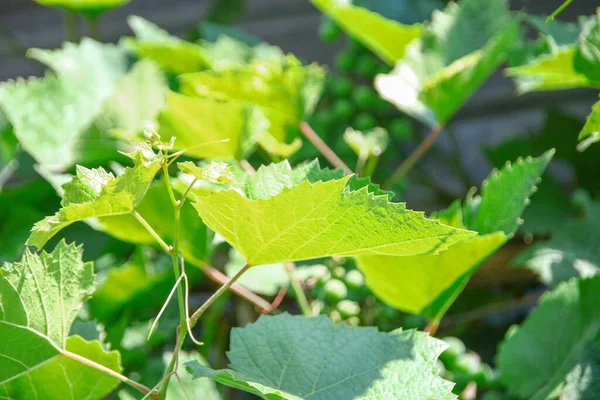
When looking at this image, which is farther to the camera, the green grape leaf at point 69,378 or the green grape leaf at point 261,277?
the green grape leaf at point 261,277

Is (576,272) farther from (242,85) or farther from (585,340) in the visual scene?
(242,85)

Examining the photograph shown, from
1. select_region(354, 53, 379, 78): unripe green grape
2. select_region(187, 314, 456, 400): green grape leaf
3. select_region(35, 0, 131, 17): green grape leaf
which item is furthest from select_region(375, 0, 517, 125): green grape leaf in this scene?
select_region(35, 0, 131, 17): green grape leaf

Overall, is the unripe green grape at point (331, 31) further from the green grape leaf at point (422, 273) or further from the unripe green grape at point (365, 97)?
the green grape leaf at point (422, 273)

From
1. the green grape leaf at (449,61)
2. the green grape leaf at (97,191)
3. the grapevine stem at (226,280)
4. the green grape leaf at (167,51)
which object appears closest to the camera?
the green grape leaf at (97,191)

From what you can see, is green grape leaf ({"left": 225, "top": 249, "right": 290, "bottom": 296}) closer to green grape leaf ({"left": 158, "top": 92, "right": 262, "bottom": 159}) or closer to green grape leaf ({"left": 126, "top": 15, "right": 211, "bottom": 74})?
green grape leaf ({"left": 158, "top": 92, "right": 262, "bottom": 159})

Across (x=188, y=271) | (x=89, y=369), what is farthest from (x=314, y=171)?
(x=188, y=271)

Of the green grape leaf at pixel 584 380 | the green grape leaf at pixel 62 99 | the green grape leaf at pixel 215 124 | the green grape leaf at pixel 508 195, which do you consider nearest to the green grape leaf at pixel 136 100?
the green grape leaf at pixel 62 99

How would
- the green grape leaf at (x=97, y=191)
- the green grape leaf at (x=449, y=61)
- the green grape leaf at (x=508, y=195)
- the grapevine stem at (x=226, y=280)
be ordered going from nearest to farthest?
the green grape leaf at (x=97, y=191) < the green grape leaf at (x=508, y=195) < the grapevine stem at (x=226, y=280) < the green grape leaf at (x=449, y=61)
